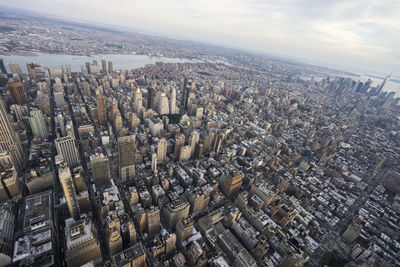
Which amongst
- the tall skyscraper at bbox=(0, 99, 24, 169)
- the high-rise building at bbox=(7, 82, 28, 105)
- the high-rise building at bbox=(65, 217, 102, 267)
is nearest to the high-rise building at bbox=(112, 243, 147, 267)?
the high-rise building at bbox=(65, 217, 102, 267)

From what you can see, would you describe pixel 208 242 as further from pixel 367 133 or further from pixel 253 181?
pixel 367 133

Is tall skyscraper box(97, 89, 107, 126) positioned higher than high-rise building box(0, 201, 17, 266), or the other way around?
tall skyscraper box(97, 89, 107, 126)

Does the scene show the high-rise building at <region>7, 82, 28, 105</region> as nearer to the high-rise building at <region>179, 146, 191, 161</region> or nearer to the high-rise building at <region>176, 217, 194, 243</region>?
the high-rise building at <region>179, 146, 191, 161</region>

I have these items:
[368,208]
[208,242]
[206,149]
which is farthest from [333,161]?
[208,242]

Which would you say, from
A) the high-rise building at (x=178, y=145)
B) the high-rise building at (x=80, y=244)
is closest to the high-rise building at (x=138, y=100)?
the high-rise building at (x=178, y=145)

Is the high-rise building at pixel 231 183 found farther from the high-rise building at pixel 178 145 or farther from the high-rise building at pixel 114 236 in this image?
the high-rise building at pixel 114 236

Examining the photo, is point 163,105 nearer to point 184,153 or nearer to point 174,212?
point 184,153

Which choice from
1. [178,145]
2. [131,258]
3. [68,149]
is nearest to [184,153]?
[178,145]
